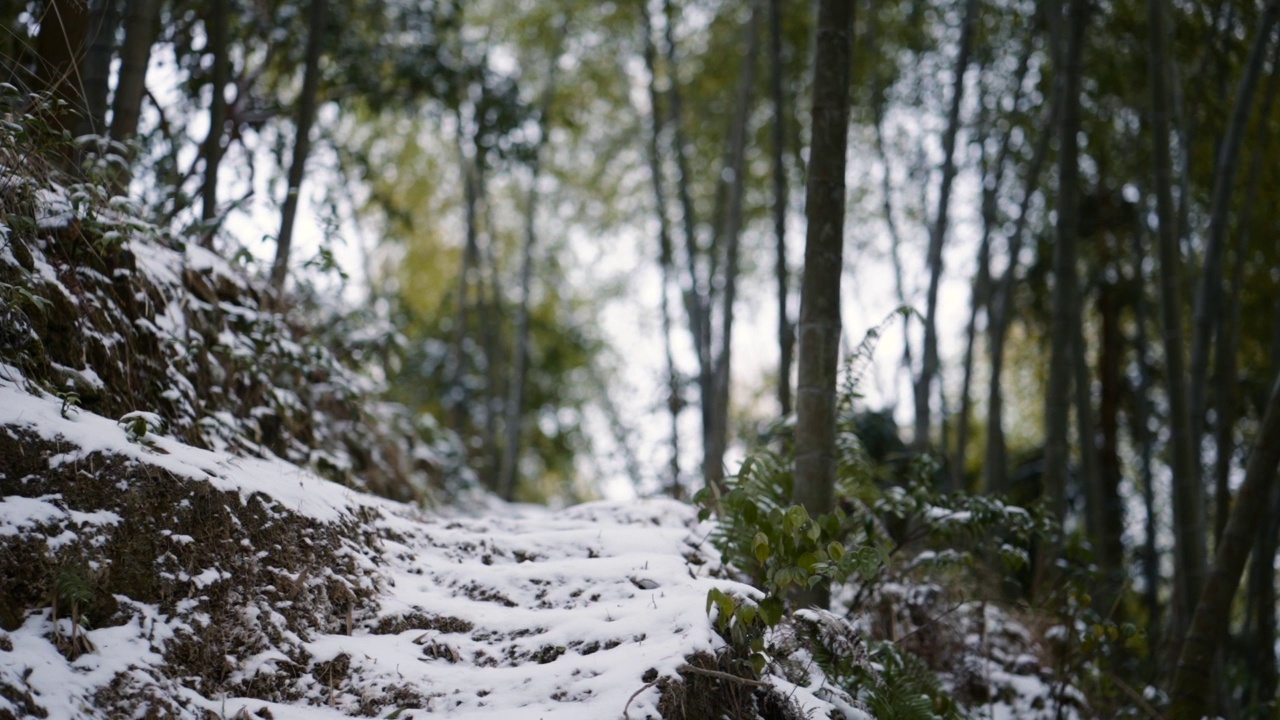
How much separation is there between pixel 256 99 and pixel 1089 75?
5.17m

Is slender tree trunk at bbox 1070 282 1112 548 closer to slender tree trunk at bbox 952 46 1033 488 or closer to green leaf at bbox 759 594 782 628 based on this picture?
slender tree trunk at bbox 952 46 1033 488

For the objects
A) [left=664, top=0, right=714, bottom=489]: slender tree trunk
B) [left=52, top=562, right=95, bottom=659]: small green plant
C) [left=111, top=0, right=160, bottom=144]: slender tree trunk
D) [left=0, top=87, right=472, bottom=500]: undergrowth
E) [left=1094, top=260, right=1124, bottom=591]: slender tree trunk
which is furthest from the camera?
[left=1094, top=260, right=1124, bottom=591]: slender tree trunk

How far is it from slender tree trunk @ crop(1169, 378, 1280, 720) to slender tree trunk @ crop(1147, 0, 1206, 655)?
502 millimetres

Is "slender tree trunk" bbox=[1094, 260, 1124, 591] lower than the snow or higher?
higher

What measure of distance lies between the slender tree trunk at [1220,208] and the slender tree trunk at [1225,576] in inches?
34.4

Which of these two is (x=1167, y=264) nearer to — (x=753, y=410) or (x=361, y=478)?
(x=361, y=478)

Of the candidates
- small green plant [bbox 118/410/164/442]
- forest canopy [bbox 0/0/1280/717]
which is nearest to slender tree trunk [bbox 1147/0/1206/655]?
forest canopy [bbox 0/0/1280/717]

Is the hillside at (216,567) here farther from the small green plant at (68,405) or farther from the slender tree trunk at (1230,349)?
the slender tree trunk at (1230,349)

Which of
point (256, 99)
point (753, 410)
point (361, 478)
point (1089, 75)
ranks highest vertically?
point (1089, 75)

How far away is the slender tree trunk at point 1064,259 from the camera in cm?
421

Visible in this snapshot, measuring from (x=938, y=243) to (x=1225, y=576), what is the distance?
2.82 m

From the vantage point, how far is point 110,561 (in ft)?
6.88

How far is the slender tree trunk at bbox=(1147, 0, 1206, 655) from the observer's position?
368cm

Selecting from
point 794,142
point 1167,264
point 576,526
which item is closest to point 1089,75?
point 794,142
